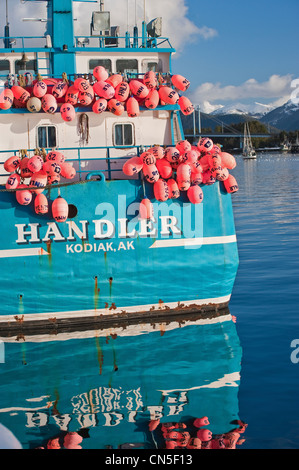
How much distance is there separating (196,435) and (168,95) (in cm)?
780

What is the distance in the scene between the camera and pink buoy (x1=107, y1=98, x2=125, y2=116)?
42.6 feet

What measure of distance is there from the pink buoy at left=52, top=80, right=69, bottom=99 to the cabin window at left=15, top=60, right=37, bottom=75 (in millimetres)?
2892

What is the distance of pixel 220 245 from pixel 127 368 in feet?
12.8

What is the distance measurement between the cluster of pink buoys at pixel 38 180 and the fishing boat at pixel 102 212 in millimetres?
22

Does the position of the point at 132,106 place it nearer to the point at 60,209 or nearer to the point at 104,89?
the point at 104,89

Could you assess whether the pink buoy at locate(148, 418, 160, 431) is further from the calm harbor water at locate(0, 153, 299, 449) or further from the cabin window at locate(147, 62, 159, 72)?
the cabin window at locate(147, 62, 159, 72)

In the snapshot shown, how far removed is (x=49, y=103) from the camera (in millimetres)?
12648

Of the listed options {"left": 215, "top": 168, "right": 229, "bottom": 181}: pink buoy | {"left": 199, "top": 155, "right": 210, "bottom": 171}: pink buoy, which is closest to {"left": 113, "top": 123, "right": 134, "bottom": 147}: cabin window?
{"left": 199, "top": 155, "right": 210, "bottom": 171}: pink buoy

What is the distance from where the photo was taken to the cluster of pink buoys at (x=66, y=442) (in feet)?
26.0

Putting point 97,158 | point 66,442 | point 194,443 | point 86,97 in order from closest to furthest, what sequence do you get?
point 194,443
point 66,442
point 86,97
point 97,158

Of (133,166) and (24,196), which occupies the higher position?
(133,166)

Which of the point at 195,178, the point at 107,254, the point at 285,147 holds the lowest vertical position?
the point at 107,254

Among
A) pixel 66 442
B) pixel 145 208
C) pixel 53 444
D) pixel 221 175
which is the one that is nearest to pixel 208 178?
pixel 221 175

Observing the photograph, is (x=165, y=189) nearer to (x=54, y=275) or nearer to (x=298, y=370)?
(x=54, y=275)
